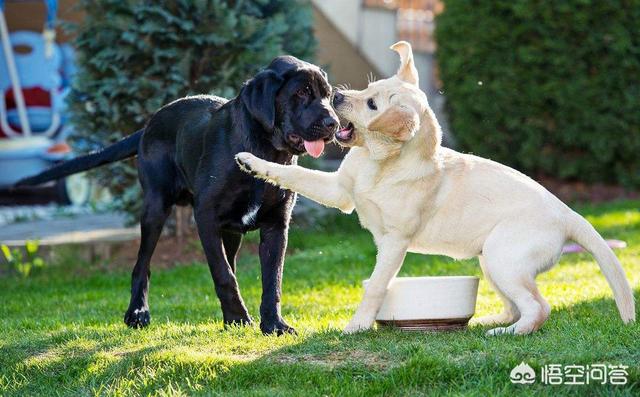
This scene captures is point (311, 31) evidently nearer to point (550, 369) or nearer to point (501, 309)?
point (501, 309)

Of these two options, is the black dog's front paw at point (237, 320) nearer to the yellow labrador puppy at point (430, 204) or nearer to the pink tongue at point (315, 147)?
the yellow labrador puppy at point (430, 204)

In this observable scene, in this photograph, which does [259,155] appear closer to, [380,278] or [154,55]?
[380,278]

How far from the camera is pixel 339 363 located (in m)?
4.13

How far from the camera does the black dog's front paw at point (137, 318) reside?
17.8 feet

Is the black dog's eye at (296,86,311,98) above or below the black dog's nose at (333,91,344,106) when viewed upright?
below

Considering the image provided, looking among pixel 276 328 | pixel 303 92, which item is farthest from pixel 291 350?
pixel 303 92

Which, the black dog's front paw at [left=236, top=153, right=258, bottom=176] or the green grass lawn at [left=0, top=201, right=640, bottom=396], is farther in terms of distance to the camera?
the black dog's front paw at [left=236, top=153, right=258, bottom=176]

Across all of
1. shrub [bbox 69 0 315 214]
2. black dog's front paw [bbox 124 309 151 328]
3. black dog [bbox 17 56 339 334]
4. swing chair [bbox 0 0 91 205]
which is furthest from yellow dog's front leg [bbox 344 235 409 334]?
swing chair [bbox 0 0 91 205]

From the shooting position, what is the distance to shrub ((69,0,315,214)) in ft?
25.9

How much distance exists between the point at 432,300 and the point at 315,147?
0.91m

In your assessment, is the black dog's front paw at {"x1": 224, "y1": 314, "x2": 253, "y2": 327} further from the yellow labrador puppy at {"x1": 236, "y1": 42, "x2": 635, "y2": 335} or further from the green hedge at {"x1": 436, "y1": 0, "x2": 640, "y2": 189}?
the green hedge at {"x1": 436, "y1": 0, "x2": 640, "y2": 189}

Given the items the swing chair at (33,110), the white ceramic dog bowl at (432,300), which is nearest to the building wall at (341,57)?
the swing chair at (33,110)

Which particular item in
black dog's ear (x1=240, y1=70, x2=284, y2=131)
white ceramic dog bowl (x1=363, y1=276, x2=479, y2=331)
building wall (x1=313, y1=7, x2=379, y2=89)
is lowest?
building wall (x1=313, y1=7, x2=379, y2=89)

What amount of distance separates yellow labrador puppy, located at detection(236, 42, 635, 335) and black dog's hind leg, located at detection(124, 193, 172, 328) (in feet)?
3.20
